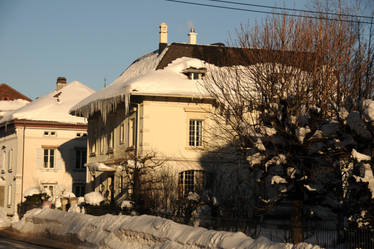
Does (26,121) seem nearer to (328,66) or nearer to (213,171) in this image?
(213,171)

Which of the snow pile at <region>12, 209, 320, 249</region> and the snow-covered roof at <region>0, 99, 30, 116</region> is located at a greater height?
the snow-covered roof at <region>0, 99, 30, 116</region>

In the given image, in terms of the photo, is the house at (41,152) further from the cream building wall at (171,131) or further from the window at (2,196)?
the cream building wall at (171,131)

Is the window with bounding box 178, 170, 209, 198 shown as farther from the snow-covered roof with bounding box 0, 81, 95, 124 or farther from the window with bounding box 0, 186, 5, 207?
the window with bounding box 0, 186, 5, 207

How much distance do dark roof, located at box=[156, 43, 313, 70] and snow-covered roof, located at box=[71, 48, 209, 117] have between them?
0.40 meters

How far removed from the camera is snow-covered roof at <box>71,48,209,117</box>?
3059cm

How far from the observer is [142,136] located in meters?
30.8

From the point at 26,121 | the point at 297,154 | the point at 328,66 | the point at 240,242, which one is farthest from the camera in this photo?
the point at 26,121

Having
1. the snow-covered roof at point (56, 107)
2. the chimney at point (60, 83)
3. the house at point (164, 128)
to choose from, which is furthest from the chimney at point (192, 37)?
the chimney at point (60, 83)

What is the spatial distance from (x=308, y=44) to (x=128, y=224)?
25.9 feet

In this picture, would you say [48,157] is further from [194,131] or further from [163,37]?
[194,131]

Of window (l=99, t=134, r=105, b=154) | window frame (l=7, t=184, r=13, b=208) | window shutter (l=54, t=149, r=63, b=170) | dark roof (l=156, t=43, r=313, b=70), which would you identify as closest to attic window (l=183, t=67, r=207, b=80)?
dark roof (l=156, t=43, r=313, b=70)

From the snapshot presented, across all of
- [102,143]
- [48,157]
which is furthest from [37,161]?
[102,143]

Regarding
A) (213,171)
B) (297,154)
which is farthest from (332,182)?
(213,171)

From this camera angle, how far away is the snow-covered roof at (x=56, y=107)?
4953 centimetres
